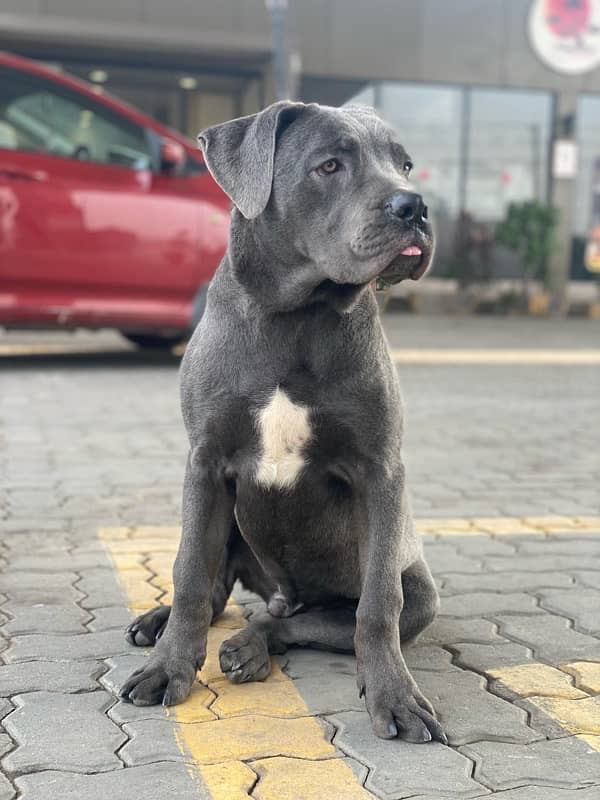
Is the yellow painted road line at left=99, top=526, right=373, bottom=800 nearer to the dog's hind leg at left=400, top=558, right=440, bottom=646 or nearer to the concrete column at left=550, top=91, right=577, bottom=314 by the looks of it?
the dog's hind leg at left=400, top=558, right=440, bottom=646

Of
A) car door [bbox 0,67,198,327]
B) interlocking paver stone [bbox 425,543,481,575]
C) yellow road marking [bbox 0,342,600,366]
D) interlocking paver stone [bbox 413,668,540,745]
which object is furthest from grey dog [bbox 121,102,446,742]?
yellow road marking [bbox 0,342,600,366]

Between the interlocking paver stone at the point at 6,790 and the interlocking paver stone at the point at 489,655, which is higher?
the interlocking paver stone at the point at 6,790

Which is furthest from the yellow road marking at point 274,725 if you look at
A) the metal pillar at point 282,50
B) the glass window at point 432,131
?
the glass window at point 432,131

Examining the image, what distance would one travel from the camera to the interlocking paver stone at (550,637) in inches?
121

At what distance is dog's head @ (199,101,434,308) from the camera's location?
2.65 m

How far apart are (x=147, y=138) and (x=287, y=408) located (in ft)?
20.5

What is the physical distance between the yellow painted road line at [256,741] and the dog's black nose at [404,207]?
121 centimetres

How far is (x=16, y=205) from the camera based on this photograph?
26.7 feet

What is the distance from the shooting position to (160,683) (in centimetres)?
Answer: 266

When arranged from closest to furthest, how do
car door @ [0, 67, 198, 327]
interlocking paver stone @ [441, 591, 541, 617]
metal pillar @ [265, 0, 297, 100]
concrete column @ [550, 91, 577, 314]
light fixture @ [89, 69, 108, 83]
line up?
interlocking paver stone @ [441, 591, 541, 617], car door @ [0, 67, 198, 327], metal pillar @ [265, 0, 297, 100], light fixture @ [89, 69, 108, 83], concrete column @ [550, 91, 577, 314]

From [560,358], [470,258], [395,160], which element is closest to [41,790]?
[395,160]

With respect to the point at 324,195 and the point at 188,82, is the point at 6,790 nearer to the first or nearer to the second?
the point at 324,195

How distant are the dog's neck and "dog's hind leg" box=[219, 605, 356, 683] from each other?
2.82ft

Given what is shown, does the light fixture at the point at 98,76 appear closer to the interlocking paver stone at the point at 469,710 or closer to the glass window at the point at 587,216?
the glass window at the point at 587,216
